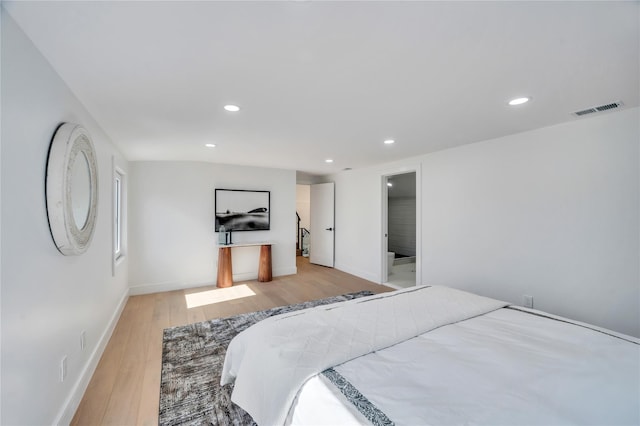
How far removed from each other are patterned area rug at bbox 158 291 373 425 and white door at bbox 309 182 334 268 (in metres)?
3.12

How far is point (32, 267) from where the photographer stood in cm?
133

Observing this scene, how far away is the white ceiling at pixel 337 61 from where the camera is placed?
46.1 inches

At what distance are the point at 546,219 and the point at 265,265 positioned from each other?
4197 millimetres

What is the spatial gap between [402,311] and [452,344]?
0.45 metres

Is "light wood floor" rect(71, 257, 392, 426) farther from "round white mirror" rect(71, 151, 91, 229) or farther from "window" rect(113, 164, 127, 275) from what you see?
"round white mirror" rect(71, 151, 91, 229)

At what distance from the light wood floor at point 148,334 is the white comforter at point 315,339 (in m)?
0.72

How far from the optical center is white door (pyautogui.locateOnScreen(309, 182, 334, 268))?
6.13 metres

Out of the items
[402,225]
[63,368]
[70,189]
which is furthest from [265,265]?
[402,225]

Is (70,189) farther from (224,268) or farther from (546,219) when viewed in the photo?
(546,219)

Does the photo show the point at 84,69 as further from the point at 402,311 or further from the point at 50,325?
the point at 402,311

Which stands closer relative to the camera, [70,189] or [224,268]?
[70,189]

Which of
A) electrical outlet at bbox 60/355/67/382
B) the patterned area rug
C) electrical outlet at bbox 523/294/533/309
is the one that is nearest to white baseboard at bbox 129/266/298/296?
the patterned area rug

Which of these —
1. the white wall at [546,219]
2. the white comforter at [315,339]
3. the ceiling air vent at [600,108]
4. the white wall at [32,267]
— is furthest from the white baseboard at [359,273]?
the white wall at [32,267]

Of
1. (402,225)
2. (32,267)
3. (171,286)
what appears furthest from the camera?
(402,225)
